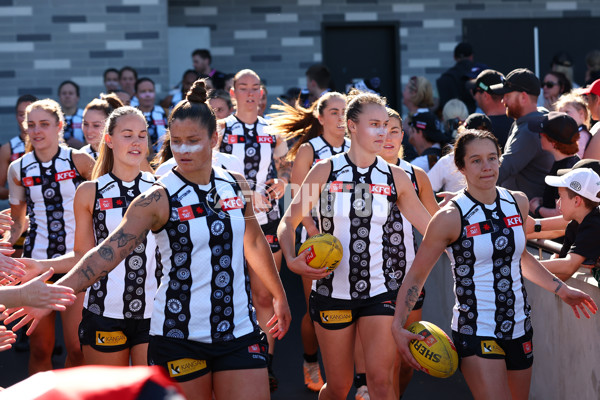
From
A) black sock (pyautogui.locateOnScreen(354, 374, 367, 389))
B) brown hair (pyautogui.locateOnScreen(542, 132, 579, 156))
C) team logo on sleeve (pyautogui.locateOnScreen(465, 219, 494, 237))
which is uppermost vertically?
brown hair (pyautogui.locateOnScreen(542, 132, 579, 156))

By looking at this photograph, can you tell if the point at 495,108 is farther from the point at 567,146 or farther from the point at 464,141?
the point at 464,141

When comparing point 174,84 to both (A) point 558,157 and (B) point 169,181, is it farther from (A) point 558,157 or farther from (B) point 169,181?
(B) point 169,181

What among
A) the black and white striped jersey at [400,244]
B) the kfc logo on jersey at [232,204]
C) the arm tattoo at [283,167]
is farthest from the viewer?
the arm tattoo at [283,167]

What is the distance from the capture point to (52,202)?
758 cm

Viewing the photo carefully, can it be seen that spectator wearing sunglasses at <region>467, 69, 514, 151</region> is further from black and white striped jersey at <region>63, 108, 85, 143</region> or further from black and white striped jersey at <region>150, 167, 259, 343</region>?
black and white striped jersey at <region>63, 108, 85, 143</region>

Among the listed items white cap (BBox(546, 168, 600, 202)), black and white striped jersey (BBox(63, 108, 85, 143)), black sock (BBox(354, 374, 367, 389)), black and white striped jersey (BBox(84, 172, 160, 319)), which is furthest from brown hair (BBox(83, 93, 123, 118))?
white cap (BBox(546, 168, 600, 202))

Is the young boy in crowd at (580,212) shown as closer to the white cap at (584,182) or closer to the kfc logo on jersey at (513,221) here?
the white cap at (584,182)

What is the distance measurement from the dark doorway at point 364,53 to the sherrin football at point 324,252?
11566 mm

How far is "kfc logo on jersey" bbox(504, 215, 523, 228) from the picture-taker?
5.20 metres

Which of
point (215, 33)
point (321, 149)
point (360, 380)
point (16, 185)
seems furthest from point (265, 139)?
point (215, 33)

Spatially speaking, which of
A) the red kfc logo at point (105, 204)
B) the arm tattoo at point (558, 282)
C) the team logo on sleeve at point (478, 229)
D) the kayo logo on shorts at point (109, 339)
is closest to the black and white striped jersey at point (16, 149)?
the red kfc logo at point (105, 204)

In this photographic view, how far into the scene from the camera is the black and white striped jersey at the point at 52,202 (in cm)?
755

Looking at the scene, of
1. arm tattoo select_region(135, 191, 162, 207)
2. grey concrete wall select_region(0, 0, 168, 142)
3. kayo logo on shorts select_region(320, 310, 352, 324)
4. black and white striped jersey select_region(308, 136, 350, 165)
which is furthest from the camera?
grey concrete wall select_region(0, 0, 168, 142)

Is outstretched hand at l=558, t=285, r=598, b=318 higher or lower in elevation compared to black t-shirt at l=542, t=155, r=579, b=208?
lower
